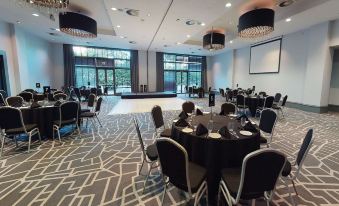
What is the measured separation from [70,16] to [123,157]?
489 cm

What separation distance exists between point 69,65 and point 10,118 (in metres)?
10.8

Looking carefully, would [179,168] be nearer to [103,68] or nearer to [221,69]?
[103,68]

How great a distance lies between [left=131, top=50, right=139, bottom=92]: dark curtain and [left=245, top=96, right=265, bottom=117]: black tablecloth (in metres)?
10.3

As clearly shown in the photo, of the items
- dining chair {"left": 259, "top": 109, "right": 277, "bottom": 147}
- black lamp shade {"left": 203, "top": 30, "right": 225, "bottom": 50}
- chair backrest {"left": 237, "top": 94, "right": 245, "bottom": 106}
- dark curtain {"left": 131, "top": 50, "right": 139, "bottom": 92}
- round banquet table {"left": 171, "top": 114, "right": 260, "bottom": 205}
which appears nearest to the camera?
round banquet table {"left": 171, "top": 114, "right": 260, "bottom": 205}

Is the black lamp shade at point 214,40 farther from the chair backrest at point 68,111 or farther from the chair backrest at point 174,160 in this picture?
the chair backrest at point 174,160

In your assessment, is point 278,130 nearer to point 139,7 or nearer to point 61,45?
point 139,7

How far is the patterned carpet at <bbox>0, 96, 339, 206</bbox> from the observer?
7.68ft

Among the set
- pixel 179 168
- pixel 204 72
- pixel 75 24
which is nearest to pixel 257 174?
pixel 179 168

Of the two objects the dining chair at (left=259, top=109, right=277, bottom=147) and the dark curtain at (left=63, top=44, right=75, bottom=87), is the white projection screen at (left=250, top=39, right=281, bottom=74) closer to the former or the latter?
the dining chair at (left=259, top=109, right=277, bottom=147)

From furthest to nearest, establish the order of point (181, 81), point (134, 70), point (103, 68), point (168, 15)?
point (181, 81), point (134, 70), point (103, 68), point (168, 15)

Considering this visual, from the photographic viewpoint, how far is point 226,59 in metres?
15.1

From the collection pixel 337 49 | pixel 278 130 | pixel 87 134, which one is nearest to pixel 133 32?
pixel 87 134

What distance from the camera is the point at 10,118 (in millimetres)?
3545

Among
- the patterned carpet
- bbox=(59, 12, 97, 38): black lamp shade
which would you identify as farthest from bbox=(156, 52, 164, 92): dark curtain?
the patterned carpet
